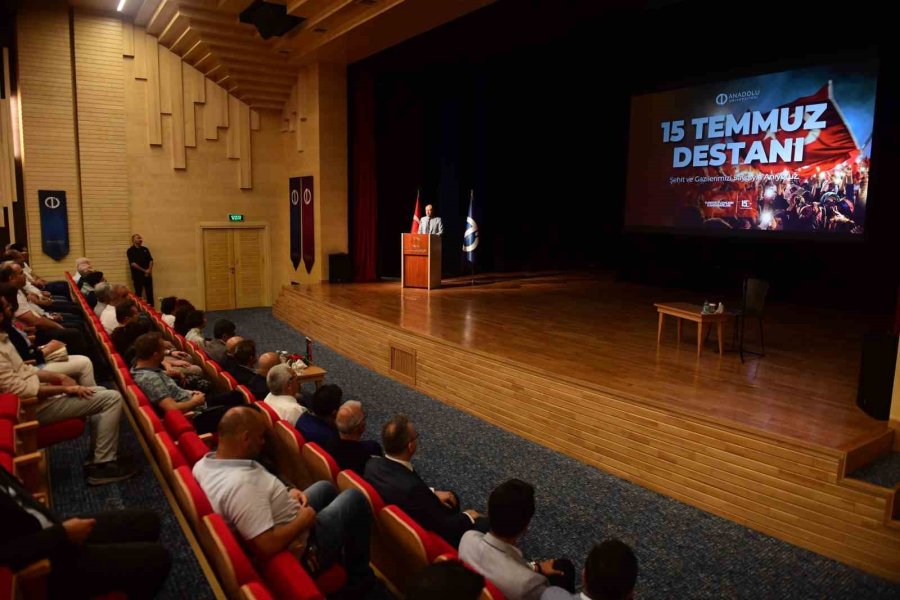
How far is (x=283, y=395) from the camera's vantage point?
3.66 m

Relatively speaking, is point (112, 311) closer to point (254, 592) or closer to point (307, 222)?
point (254, 592)

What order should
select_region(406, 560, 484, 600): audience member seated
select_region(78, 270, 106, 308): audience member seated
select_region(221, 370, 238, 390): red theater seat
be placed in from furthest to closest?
select_region(78, 270, 106, 308): audience member seated → select_region(221, 370, 238, 390): red theater seat → select_region(406, 560, 484, 600): audience member seated

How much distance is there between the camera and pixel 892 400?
3.81 metres

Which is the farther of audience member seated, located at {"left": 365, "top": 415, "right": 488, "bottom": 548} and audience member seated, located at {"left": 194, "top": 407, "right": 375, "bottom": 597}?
audience member seated, located at {"left": 365, "top": 415, "right": 488, "bottom": 548}

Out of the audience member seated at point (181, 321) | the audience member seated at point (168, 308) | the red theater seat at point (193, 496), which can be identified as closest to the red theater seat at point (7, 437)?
the red theater seat at point (193, 496)

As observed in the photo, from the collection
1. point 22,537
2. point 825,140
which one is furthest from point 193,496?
point 825,140

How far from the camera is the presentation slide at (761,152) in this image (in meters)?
6.98

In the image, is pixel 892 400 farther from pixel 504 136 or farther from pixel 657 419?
pixel 504 136

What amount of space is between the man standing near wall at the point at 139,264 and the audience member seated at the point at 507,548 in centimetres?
909

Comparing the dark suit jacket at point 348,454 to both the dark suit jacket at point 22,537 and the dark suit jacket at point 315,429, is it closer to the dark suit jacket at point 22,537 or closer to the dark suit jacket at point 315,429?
the dark suit jacket at point 315,429

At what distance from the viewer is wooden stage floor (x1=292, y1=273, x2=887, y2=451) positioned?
13.1ft

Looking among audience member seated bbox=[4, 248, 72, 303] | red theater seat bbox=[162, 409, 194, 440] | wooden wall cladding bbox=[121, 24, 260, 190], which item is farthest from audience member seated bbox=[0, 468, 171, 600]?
wooden wall cladding bbox=[121, 24, 260, 190]

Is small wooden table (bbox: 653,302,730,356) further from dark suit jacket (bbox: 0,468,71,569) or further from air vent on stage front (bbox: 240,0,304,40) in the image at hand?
air vent on stage front (bbox: 240,0,304,40)

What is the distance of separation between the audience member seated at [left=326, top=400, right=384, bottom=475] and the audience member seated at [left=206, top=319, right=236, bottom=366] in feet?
6.63
